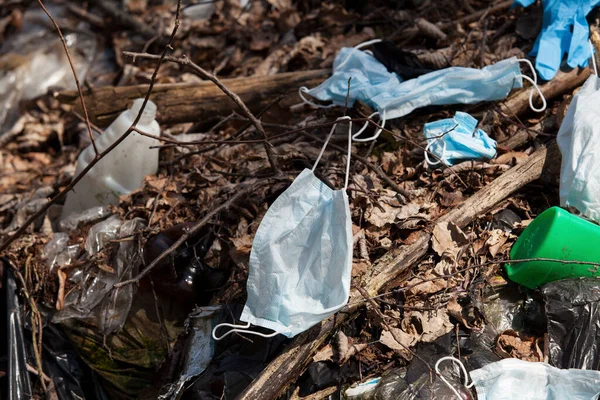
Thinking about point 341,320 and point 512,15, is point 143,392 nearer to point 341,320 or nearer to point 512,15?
point 341,320

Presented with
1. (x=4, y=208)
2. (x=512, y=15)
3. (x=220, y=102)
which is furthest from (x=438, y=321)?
(x=4, y=208)

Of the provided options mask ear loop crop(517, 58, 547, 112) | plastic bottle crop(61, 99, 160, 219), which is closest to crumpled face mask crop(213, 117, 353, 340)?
plastic bottle crop(61, 99, 160, 219)

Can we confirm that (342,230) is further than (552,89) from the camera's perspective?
No

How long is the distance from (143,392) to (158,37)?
10.1ft

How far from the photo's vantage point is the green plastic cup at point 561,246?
91.8 inches

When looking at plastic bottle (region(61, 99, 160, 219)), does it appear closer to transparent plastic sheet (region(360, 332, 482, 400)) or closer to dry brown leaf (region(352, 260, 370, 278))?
dry brown leaf (region(352, 260, 370, 278))

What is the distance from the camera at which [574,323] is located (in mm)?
2258

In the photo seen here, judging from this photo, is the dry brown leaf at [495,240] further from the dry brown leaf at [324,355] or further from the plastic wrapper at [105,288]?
the plastic wrapper at [105,288]

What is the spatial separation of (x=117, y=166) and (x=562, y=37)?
249 cm

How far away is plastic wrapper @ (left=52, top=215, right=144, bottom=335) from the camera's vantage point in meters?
2.83

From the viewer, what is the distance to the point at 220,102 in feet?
11.9

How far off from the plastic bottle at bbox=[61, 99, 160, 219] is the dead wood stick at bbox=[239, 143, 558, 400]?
1.51 metres

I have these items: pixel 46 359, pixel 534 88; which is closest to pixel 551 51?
pixel 534 88

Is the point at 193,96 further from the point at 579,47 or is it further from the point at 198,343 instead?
the point at 579,47
